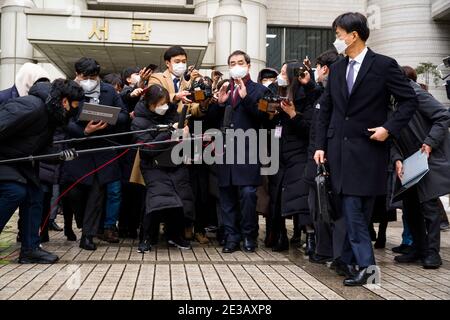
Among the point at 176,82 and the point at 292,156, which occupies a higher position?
the point at 176,82

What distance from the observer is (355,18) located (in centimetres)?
428

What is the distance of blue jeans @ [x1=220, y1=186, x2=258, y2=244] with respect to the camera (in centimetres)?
568

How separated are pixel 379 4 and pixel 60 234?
15972 millimetres

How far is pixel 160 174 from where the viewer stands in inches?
224

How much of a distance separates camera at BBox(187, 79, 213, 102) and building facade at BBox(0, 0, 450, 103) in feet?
22.6

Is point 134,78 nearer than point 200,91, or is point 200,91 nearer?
point 200,91

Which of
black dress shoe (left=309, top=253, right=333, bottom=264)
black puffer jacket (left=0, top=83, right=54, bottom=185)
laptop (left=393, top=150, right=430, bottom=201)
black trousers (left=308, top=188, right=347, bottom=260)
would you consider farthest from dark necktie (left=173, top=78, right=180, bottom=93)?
laptop (left=393, top=150, right=430, bottom=201)

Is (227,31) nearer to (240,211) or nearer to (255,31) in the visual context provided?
(255,31)

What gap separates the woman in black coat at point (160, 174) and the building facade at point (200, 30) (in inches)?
→ 267

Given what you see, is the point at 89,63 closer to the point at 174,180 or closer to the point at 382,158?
the point at 174,180

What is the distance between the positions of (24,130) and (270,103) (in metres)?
2.33

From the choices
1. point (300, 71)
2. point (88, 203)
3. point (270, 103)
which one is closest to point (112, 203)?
point (88, 203)

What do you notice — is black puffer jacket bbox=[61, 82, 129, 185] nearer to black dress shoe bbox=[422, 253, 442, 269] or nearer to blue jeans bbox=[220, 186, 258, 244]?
blue jeans bbox=[220, 186, 258, 244]

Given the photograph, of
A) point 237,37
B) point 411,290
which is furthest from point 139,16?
point 411,290
